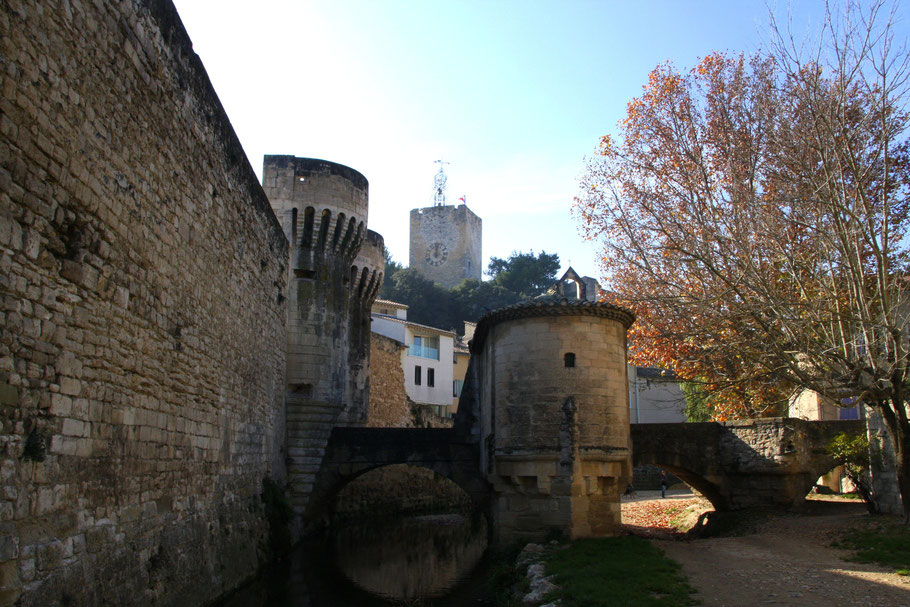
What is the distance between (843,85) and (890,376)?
4.07m

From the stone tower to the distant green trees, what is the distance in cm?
3098

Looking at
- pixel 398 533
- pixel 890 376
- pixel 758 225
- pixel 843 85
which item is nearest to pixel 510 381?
pixel 758 225

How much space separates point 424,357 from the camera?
37.2m

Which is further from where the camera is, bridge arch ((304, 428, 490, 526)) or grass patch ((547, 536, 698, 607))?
bridge arch ((304, 428, 490, 526))

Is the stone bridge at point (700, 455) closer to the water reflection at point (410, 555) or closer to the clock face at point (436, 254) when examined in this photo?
the water reflection at point (410, 555)

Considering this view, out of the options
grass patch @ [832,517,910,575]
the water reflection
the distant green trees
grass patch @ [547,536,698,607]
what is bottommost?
the water reflection

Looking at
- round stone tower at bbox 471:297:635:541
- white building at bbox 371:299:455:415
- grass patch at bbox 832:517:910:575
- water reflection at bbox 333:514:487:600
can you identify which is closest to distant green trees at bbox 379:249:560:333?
white building at bbox 371:299:455:415

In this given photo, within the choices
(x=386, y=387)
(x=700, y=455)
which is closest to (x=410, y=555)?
(x=700, y=455)

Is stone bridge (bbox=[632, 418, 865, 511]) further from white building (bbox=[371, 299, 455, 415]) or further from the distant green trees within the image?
the distant green trees

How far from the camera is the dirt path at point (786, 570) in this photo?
7660 millimetres

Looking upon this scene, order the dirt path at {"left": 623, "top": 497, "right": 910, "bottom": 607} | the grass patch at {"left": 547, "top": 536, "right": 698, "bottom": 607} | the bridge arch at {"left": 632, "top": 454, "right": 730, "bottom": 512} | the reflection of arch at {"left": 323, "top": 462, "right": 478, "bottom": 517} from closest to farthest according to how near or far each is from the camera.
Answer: the dirt path at {"left": 623, "top": 497, "right": 910, "bottom": 607} → the grass patch at {"left": 547, "top": 536, "right": 698, "bottom": 607} → the bridge arch at {"left": 632, "top": 454, "right": 730, "bottom": 512} → the reflection of arch at {"left": 323, "top": 462, "right": 478, "bottom": 517}

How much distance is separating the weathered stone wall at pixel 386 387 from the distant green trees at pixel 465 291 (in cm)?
1992

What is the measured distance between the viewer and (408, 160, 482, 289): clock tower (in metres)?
66.4

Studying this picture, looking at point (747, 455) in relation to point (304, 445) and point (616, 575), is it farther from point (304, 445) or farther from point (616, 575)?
point (304, 445)
